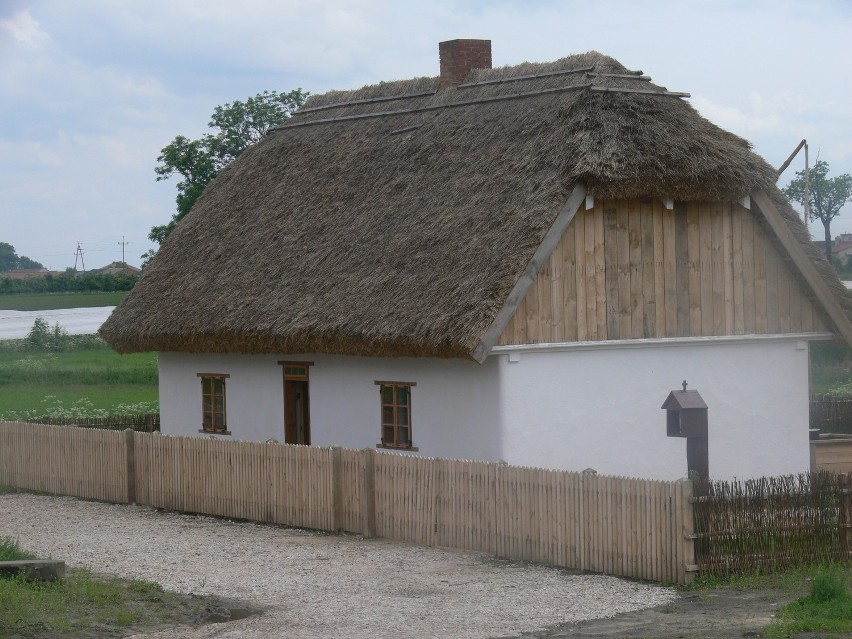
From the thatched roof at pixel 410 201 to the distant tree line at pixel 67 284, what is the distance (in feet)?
154

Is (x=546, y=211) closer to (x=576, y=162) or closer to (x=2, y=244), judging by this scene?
(x=576, y=162)

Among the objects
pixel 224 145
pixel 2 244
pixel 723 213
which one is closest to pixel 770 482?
pixel 723 213

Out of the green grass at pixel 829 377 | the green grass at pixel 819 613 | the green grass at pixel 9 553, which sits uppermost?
the green grass at pixel 829 377

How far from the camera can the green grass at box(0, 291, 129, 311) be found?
211 feet

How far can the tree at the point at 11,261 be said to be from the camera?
116188mm

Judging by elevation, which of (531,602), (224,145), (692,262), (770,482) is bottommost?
(531,602)

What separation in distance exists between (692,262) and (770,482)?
610 centimetres

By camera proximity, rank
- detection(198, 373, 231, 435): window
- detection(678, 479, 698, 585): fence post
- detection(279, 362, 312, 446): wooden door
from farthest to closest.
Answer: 1. detection(198, 373, 231, 435): window
2. detection(279, 362, 312, 446): wooden door
3. detection(678, 479, 698, 585): fence post

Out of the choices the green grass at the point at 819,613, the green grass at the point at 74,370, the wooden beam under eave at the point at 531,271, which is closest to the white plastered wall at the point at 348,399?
the wooden beam under eave at the point at 531,271

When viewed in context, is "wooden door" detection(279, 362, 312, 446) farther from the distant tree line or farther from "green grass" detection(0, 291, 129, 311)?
the distant tree line

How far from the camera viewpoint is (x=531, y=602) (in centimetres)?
1193

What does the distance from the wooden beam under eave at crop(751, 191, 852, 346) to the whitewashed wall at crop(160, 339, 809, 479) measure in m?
0.66

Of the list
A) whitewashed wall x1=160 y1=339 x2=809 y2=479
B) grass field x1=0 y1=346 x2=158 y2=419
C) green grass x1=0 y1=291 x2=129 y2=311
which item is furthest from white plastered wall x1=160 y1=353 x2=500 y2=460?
green grass x1=0 y1=291 x2=129 y2=311

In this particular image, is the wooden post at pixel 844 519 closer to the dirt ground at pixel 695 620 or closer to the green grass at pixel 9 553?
the dirt ground at pixel 695 620
